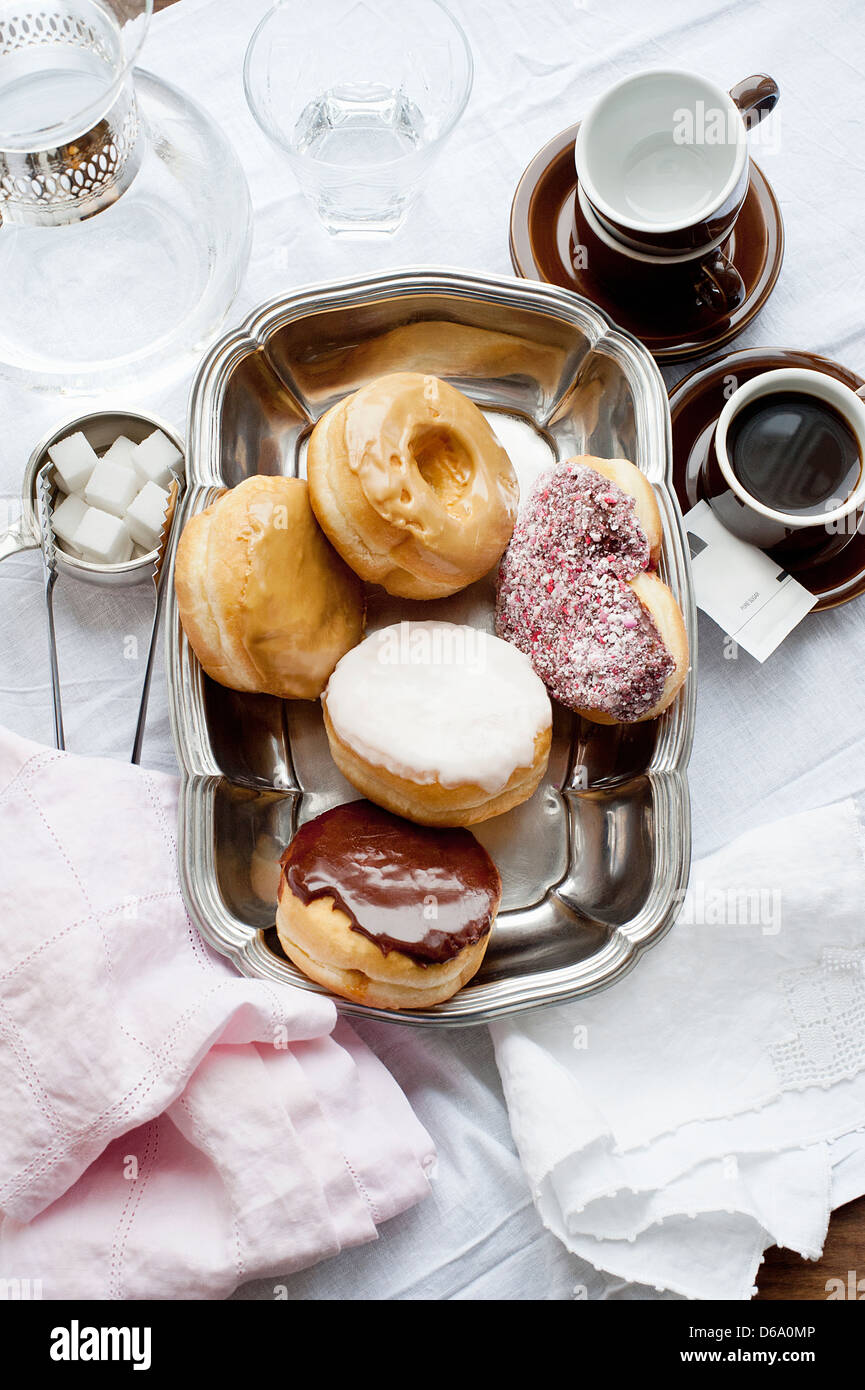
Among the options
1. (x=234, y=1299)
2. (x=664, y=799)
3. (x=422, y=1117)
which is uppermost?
(x=664, y=799)

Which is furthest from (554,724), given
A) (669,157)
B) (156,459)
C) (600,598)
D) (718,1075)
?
(669,157)

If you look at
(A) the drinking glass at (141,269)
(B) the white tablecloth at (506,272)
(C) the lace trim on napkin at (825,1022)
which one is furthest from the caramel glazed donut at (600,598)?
(A) the drinking glass at (141,269)

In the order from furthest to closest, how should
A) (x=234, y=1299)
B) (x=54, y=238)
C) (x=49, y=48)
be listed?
(x=54, y=238)
(x=234, y=1299)
(x=49, y=48)

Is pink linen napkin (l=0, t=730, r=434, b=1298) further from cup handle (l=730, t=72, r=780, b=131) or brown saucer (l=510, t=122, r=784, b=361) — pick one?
cup handle (l=730, t=72, r=780, b=131)

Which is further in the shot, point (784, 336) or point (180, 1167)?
point (784, 336)

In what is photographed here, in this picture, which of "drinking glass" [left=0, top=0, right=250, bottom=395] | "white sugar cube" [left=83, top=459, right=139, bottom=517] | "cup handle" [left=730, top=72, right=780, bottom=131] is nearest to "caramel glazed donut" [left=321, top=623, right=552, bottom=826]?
"white sugar cube" [left=83, top=459, right=139, bottom=517]

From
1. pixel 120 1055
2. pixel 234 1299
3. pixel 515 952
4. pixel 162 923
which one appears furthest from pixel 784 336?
pixel 234 1299
